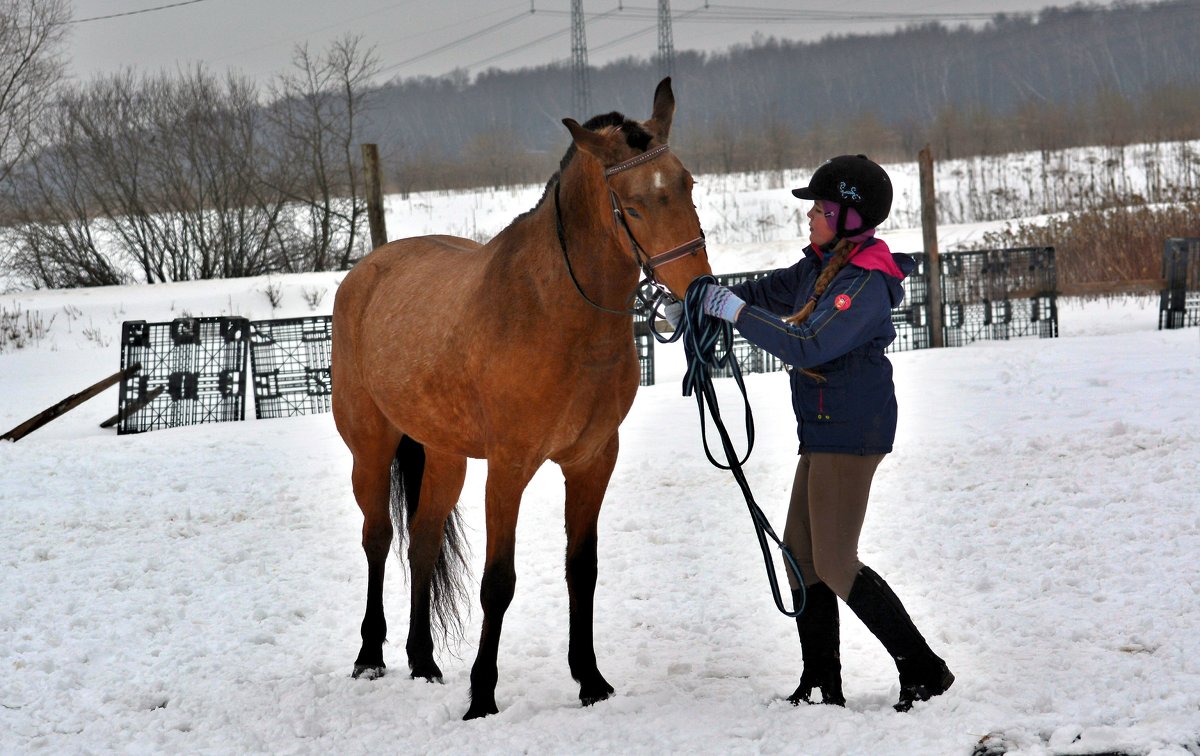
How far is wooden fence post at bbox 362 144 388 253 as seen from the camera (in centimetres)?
1259

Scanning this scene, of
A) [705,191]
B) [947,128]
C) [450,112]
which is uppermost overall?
[450,112]

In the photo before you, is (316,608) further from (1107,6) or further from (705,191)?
(1107,6)

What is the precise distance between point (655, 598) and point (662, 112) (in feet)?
7.94

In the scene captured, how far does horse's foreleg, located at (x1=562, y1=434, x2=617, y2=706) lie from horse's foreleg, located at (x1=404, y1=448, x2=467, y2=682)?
0.74 meters

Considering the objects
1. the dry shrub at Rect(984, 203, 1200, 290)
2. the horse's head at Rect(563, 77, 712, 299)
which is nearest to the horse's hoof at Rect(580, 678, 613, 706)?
the horse's head at Rect(563, 77, 712, 299)

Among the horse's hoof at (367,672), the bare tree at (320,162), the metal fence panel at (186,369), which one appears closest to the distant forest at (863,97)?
the bare tree at (320,162)

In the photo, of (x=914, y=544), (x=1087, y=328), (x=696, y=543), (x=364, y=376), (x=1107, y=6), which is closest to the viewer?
(x=364, y=376)

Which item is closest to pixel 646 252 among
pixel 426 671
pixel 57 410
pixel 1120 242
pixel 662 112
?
pixel 662 112

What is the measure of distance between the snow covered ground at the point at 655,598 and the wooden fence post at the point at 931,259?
14.9ft

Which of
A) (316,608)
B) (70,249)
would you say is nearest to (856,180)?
(316,608)

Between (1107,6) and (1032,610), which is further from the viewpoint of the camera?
(1107,6)

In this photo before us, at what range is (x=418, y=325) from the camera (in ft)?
12.5

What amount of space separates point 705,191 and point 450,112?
180 ft

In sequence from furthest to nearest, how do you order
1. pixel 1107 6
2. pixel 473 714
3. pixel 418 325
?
pixel 1107 6
pixel 418 325
pixel 473 714
